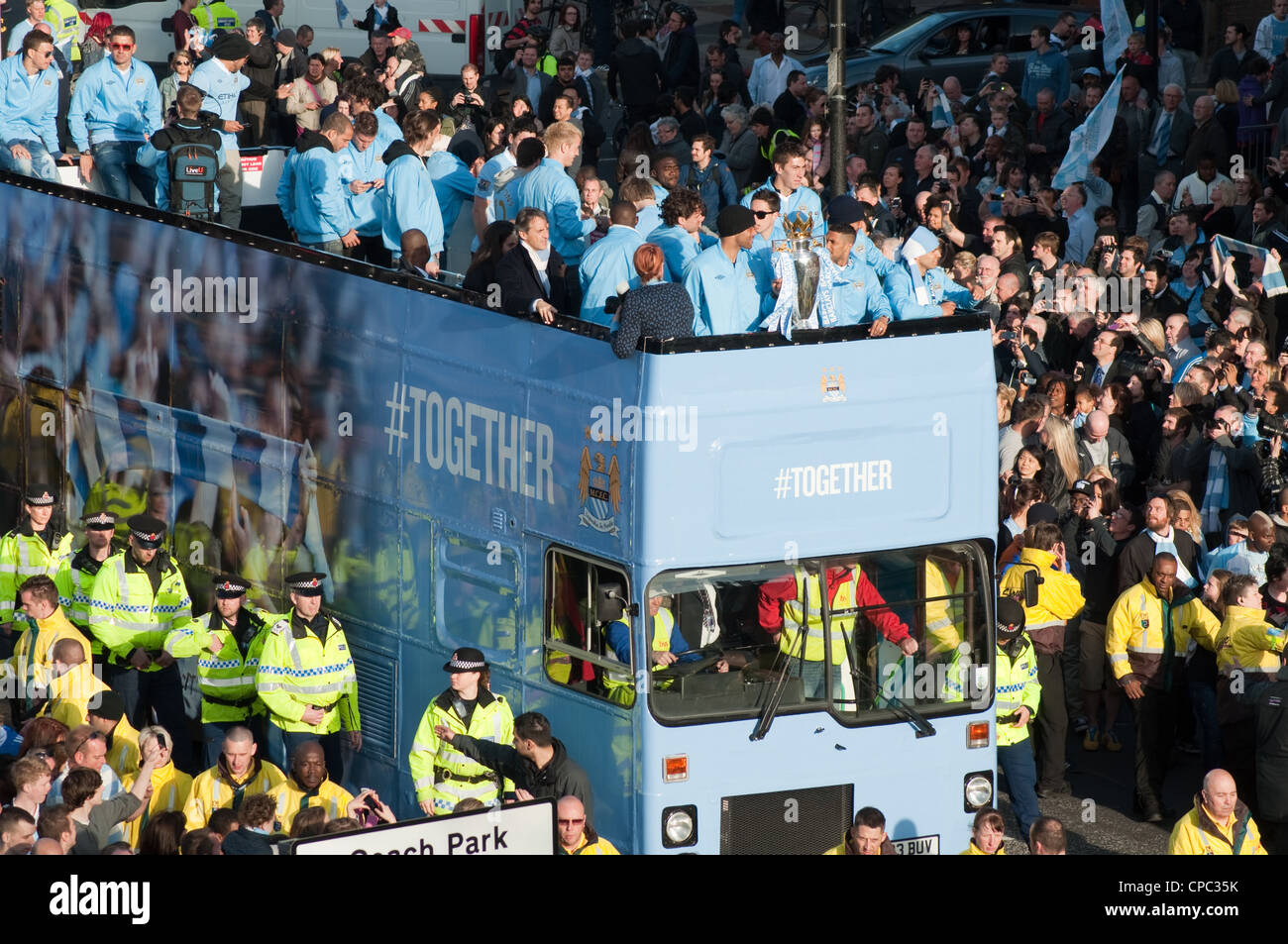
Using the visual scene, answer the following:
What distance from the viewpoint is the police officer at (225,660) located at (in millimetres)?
12023

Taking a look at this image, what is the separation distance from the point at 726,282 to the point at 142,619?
4455 millimetres

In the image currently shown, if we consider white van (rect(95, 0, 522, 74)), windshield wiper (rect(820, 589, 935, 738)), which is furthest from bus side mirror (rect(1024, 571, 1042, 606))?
white van (rect(95, 0, 522, 74))

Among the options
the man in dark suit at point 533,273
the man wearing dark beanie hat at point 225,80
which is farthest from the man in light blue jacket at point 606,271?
the man wearing dark beanie hat at point 225,80

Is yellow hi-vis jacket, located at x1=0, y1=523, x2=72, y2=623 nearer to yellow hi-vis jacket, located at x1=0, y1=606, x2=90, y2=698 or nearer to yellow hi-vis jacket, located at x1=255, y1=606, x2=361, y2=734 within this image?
yellow hi-vis jacket, located at x1=0, y1=606, x2=90, y2=698

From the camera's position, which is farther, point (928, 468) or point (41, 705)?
point (41, 705)

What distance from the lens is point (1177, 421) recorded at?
14.7 metres

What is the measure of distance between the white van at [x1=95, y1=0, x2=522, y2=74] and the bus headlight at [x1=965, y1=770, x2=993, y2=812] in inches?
675

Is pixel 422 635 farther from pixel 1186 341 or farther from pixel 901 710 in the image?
pixel 1186 341

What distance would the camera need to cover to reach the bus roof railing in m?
9.83

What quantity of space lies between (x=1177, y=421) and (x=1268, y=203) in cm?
417

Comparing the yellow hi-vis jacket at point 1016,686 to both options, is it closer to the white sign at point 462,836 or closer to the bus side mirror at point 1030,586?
the bus side mirror at point 1030,586

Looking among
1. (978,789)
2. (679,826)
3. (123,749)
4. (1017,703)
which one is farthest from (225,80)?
(978,789)

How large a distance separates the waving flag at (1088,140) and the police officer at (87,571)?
11.1 metres
